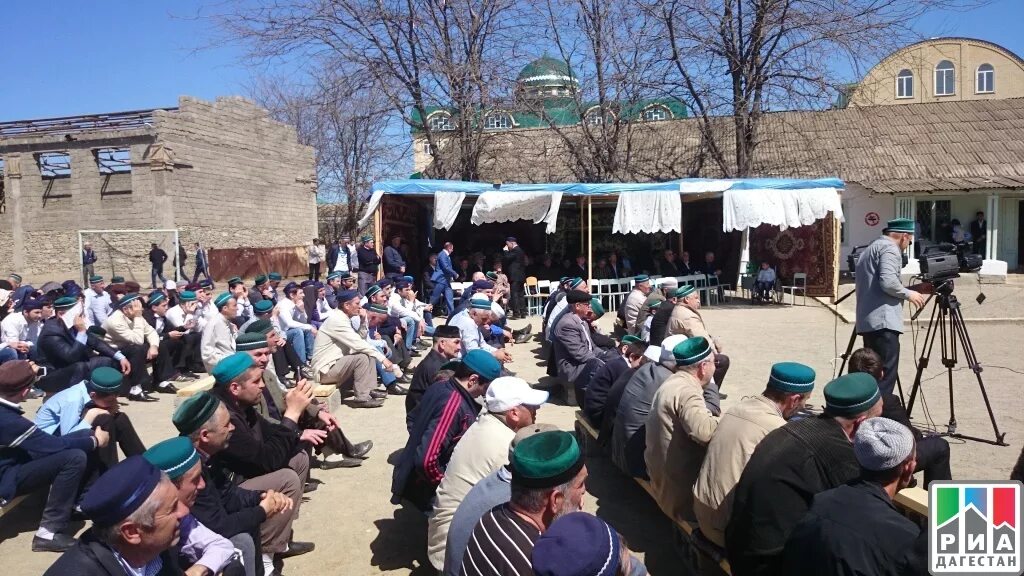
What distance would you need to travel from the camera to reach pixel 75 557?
2146 mm

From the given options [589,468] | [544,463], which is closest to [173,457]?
[544,463]

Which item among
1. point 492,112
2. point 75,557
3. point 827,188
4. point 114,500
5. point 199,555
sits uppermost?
point 492,112

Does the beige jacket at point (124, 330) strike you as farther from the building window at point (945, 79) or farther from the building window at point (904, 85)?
the building window at point (945, 79)

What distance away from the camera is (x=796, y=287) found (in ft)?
51.0

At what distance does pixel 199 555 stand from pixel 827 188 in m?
13.5

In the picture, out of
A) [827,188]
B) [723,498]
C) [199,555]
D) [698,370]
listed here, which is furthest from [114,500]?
[827,188]

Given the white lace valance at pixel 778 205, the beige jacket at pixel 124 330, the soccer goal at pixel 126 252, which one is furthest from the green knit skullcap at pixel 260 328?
the soccer goal at pixel 126 252

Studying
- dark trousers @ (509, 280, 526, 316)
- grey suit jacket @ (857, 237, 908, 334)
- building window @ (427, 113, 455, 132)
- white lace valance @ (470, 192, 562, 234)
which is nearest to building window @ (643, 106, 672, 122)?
building window @ (427, 113, 455, 132)

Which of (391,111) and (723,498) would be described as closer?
(723,498)

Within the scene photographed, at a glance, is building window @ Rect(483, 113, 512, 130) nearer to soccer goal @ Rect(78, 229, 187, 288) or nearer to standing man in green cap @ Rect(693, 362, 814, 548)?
soccer goal @ Rect(78, 229, 187, 288)

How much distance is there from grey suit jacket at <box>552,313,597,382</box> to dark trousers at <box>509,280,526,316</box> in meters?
6.93

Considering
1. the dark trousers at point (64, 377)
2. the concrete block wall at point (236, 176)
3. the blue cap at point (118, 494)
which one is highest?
the concrete block wall at point (236, 176)

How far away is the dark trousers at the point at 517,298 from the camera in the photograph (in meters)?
14.0

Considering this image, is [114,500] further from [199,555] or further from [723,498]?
[723,498]
